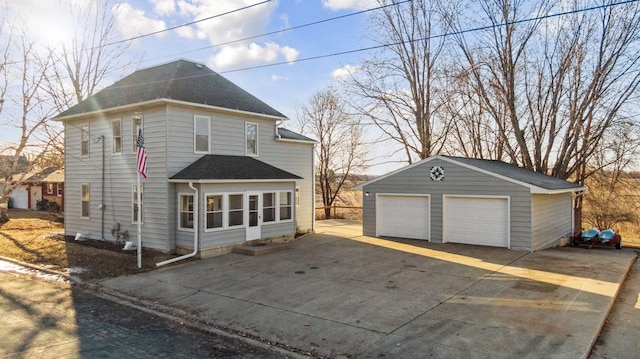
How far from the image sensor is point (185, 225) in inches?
508

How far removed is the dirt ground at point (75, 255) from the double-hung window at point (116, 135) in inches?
132

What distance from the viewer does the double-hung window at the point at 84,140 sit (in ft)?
51.5

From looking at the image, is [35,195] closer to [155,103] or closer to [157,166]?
[157,166]

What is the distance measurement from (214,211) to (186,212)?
909 millimetres

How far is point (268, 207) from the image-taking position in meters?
14.6

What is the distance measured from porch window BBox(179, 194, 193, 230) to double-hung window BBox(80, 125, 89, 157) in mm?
5682

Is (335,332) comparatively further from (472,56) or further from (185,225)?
(472,56)

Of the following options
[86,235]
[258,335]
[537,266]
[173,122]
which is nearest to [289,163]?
[173,122]

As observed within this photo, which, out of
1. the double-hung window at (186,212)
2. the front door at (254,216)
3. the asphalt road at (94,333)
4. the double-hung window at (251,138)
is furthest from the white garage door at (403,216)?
the asphalt road at (94,333)

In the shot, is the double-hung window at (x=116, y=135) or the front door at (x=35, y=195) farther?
the front door at (x=35, y=195)

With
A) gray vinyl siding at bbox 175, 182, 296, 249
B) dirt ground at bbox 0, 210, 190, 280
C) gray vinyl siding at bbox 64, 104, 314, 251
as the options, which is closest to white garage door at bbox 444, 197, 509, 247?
gray vinyl siding at bbox 64, 104, 314, 251

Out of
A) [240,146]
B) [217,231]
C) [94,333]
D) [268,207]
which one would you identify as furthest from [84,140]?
[94,333]

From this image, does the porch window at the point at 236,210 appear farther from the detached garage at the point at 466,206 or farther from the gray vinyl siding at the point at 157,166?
the detached garage at the point at 466,206

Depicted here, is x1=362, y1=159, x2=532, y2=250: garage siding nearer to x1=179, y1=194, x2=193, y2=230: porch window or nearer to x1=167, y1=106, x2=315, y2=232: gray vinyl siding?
x1=167, y1=106, x2=315, y2=232: gray vinyl siding
